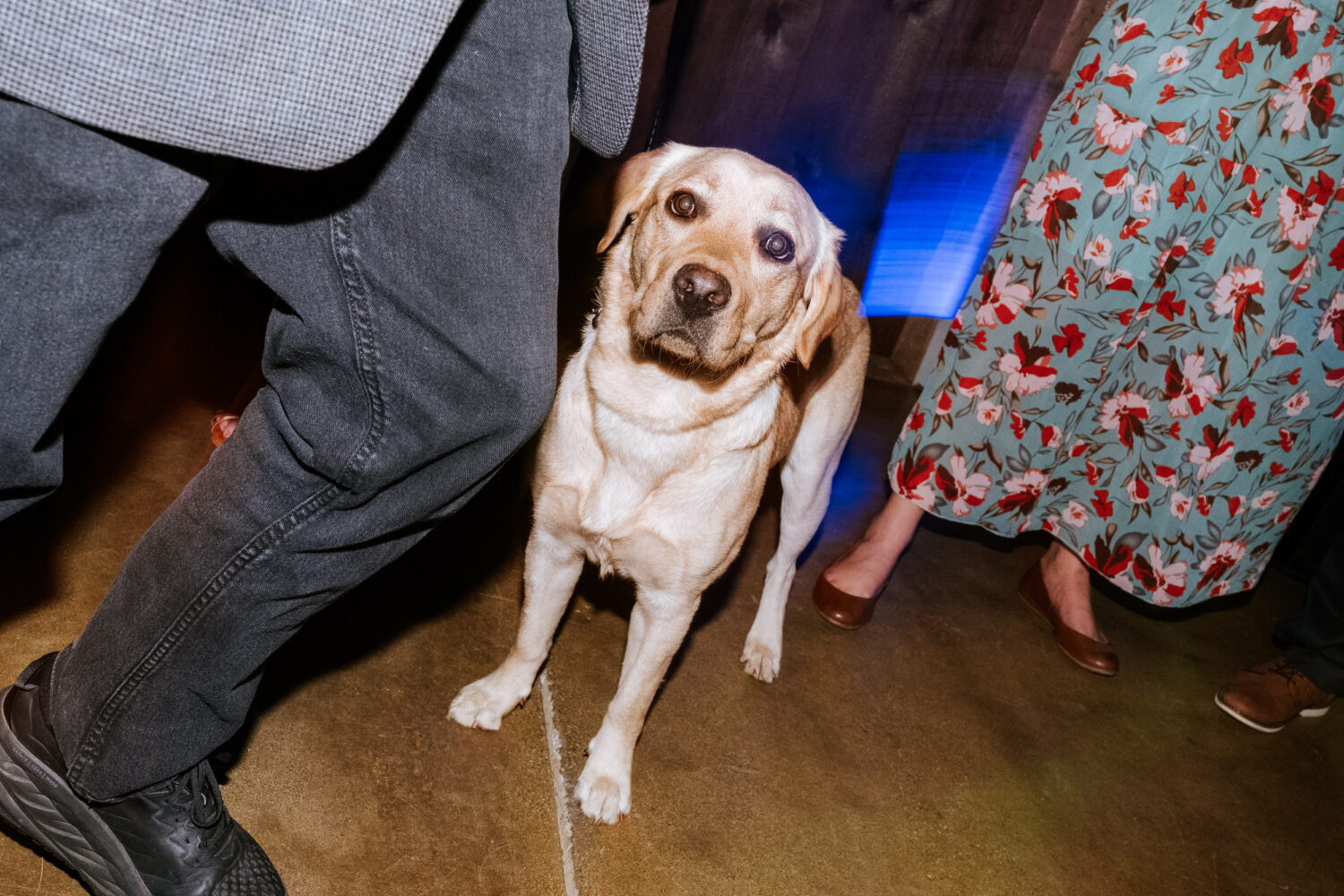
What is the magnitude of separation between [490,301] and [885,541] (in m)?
2.00

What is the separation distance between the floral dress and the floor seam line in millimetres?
1376

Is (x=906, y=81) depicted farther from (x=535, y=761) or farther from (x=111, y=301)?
(x=111, y=301)

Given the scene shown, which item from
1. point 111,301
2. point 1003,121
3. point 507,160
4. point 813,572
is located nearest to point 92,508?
point 111,301

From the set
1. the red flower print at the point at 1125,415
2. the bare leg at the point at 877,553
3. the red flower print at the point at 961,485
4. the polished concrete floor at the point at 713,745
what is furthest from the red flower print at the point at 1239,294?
the polished concrete floor at the point at 713,745

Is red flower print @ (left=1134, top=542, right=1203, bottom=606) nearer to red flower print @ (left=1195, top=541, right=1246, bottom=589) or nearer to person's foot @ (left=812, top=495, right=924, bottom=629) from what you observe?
red flower print @ (left=1195, top=541, right=1246, bottom=589)

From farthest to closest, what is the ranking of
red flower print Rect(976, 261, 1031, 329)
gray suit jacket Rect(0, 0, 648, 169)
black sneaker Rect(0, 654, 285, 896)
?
1. red flower print Rect(976, 261, 1031, 329)
2. black sneaker Rect(0, 654, 285, 896)
3. gray suit jacket Rect(0, 0, 648, 169)

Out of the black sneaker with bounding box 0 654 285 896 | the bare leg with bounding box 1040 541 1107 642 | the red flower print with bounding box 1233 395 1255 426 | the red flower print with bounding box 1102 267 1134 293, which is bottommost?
the bare leg with bounding box 1040 541 1107 642

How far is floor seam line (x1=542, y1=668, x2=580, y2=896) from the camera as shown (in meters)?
1.57

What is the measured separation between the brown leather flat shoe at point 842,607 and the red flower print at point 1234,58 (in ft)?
5.66

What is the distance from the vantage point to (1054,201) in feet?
7.54

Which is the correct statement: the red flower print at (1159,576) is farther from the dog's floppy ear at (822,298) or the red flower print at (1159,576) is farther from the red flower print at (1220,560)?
the dog's floppy ear at (822,298)

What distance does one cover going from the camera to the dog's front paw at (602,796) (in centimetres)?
169

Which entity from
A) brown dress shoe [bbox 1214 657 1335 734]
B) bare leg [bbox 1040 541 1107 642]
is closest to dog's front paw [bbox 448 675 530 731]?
bare leg [bbox 1040 541 1107 642]

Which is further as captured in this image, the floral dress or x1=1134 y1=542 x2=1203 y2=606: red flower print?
x1=1134 y1=542 x2=1203 y2=606: red flower print
